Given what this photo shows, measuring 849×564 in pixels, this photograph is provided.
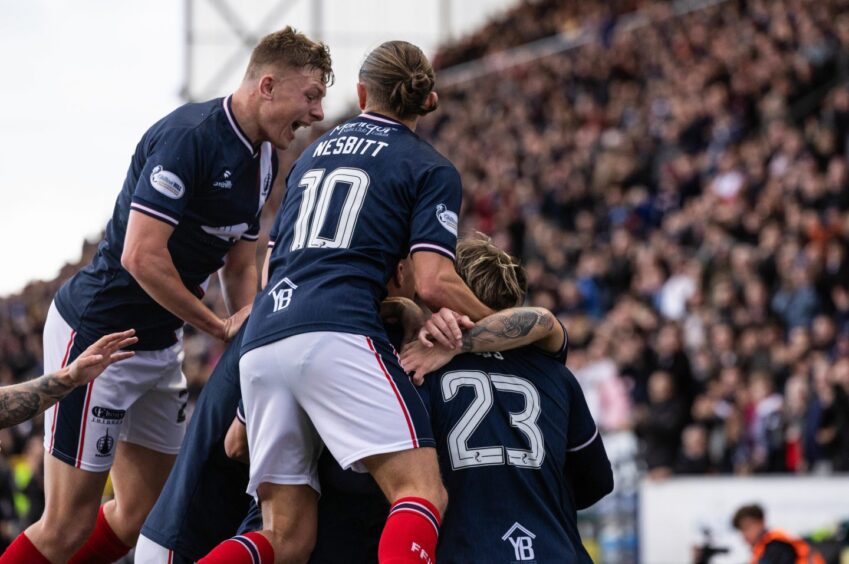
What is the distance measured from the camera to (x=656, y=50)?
70.7 feet

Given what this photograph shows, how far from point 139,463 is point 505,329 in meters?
2.36

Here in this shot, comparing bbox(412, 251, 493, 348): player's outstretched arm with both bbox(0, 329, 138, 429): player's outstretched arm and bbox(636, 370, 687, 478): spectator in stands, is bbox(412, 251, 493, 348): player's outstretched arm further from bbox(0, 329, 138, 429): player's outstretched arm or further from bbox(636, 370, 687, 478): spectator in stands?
bbox(636, 370, 687, 478): spectator in stands

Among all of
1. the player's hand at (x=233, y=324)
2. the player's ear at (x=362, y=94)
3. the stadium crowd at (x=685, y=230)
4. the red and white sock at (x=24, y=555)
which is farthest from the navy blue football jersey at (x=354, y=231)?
the stadium crowd at (x=685, y=230)

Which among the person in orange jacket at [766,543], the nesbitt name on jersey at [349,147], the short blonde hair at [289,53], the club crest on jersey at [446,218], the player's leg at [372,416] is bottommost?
the person in orange jacket at [766,543]

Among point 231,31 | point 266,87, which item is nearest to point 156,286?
point 266,87

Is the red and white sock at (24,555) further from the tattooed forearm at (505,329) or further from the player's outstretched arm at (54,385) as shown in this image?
the tattooed forearm at (505,329)

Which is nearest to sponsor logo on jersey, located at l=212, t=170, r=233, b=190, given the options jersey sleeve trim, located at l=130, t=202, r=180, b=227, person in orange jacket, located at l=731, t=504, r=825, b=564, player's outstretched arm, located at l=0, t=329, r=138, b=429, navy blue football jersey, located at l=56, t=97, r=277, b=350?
navy blue football jersey, located at l=56, t=97, r=277, b=350

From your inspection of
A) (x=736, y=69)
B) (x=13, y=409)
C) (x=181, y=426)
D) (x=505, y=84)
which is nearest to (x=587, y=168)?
(x=736, y=69)

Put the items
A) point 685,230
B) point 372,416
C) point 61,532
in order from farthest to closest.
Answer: point 685,230 → point 61,532 → point 372,416

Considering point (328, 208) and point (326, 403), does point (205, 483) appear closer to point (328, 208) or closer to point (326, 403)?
point (326, 403)

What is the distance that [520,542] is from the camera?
4.89 metres

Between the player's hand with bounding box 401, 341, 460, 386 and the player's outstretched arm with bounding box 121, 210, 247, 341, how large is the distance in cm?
115

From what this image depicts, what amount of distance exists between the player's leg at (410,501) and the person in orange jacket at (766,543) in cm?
507

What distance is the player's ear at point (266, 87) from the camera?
19.1 ft
